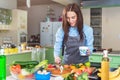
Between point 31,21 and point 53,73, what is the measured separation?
643cm

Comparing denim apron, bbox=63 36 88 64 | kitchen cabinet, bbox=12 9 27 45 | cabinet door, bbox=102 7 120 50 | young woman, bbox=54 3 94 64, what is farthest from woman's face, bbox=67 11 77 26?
kitchen cabinet, bbox=12 9 27 45

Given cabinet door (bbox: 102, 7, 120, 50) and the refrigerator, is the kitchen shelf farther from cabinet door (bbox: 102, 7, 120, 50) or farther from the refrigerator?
the refrigerator

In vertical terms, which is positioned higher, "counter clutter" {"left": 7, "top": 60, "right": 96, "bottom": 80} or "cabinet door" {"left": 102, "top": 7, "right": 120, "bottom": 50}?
"cabinet door" {"left": 102, "top": 7, "right": 120, "bottom": 50}

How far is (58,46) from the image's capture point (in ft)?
7.04

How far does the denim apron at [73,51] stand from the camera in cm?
210

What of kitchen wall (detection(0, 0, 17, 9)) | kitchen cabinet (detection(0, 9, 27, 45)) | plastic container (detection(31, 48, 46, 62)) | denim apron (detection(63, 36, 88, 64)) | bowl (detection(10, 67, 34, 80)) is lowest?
plastic container (detection(31, 48, 46, 62))

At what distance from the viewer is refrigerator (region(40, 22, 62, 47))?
6449 millimetres

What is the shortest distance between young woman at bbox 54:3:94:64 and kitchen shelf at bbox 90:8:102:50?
11.6ft

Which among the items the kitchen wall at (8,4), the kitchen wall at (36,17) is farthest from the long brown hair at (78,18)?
the kitchen wall at (36,17)

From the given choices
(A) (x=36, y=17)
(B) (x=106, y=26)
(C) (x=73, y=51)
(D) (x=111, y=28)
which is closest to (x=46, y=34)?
(A) (x=36, y=17)

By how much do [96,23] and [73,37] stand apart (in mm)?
3715

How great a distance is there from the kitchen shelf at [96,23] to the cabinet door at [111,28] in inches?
4.3

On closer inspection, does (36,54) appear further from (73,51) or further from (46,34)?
(73,51)

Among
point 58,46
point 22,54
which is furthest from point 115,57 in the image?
point 58,46
